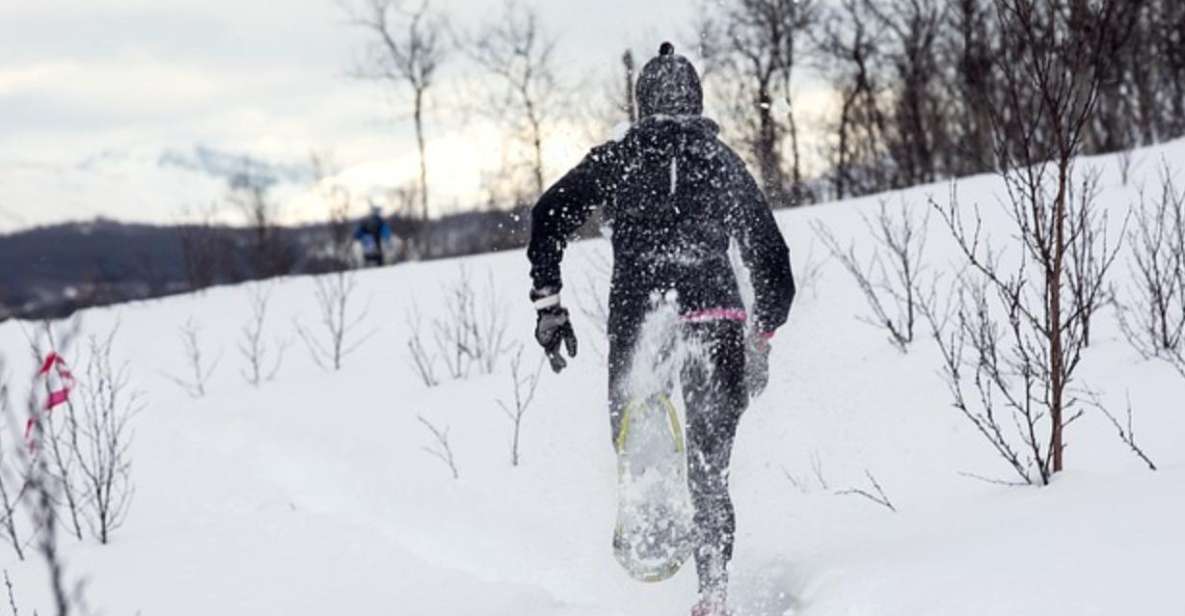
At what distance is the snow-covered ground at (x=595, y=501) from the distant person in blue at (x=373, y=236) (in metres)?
8.09

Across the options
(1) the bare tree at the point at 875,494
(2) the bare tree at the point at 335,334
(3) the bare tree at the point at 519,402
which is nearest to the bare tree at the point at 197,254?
(2) the bare tree at the point at 335,334

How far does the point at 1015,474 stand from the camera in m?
4.66

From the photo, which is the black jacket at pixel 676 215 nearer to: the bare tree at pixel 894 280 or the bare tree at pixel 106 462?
the bare tree at pixel 894 280

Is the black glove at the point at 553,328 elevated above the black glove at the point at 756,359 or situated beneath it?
elevated above

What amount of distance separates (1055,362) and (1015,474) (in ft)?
2.98

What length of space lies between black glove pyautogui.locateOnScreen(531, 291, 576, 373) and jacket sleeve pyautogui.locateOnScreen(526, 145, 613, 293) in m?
0.04

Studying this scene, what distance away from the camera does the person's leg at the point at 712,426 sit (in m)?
3.48

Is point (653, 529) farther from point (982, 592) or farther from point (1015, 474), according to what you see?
point (1015, 474)

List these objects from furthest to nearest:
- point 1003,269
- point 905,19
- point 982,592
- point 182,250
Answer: point 905,19 → point 182,250 → point 1003,269 → point 982,592

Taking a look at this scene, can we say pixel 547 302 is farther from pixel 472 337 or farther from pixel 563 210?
pixel 472 337

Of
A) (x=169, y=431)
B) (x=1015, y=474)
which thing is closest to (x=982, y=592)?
(x=1015, y=474)

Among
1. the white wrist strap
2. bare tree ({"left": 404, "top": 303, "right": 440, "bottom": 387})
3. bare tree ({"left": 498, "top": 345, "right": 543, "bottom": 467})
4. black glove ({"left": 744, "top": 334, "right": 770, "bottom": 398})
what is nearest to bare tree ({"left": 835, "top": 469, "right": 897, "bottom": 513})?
black glove ({"left": 744, "top": 334, "right": 770, "bottom": 398})

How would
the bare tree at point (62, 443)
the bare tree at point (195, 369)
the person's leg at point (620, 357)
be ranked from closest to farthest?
the person's leg at point (620, 357) → the bare tree at point (62, 443) → the bare tree at point (195, 369)

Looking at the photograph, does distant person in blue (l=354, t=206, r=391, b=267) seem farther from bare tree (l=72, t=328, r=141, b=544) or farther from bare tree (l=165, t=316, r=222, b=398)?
bare tree (l=72, t=328, r=141, b=544)
